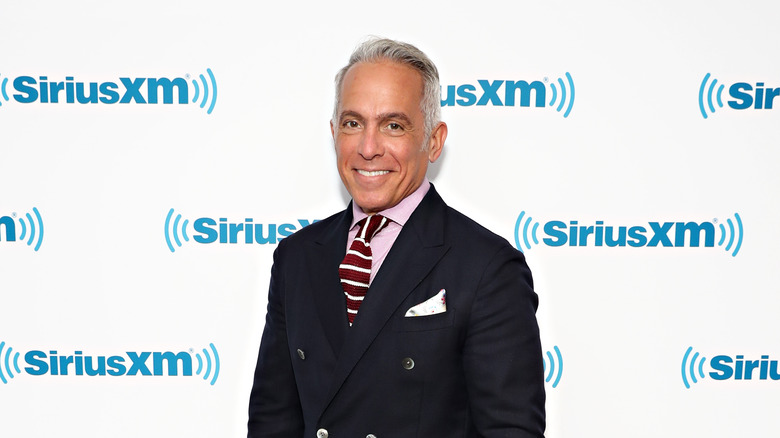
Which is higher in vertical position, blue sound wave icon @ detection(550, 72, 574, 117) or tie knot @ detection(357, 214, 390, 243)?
blue sound wave icon @ detection(550, 72, 574, 117)

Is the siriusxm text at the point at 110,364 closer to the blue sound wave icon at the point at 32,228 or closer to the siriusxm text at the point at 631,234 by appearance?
the blue sound wave icon at the point at 32,228

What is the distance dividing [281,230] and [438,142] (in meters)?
0.95

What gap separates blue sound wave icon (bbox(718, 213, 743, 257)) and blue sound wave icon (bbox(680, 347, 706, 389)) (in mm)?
431

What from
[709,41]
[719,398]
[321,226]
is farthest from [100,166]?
[719,398]

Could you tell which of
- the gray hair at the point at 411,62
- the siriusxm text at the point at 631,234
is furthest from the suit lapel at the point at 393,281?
the siriusxm text at the point at 631,234

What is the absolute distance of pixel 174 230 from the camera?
7.86 ft

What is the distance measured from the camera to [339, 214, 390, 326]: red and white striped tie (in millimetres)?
1567

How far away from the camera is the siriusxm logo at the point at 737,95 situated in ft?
7.59

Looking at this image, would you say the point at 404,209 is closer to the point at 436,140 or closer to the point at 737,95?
the point at 436,140

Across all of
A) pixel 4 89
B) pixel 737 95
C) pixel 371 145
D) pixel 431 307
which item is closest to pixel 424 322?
pixel 431 307

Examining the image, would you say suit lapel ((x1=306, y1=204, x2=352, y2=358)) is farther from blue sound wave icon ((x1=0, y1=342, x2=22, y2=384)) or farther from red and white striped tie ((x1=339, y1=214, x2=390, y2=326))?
blue sound wave icon ((x1=0, y1=342, x2=22, y2=384))

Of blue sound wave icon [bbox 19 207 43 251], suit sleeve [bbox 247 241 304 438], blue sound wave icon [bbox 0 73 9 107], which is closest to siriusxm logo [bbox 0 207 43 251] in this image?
blue sound wave icon [bbox 19 207 43 251]

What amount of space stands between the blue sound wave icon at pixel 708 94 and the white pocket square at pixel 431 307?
1.46 m

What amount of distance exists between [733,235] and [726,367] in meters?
0.54
